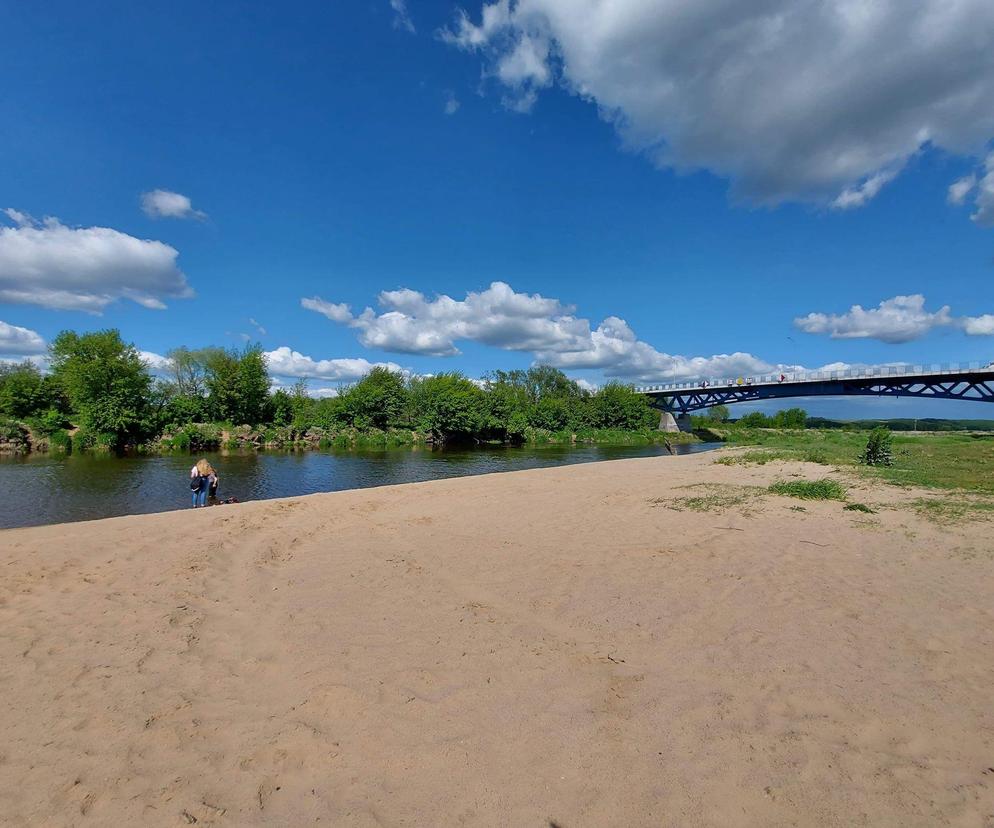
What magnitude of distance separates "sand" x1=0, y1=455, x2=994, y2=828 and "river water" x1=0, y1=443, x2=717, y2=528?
414 inches

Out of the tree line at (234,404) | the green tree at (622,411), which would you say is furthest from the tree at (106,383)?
the green tree at (622,411)

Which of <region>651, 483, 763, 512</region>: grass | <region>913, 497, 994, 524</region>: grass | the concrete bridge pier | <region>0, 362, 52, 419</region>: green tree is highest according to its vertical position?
<region>0, 362, 52, 419</region>: green tree

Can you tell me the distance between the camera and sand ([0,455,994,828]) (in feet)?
11.0

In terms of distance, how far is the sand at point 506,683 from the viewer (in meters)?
3.37

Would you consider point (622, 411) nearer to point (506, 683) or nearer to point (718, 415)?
point (718, 415)

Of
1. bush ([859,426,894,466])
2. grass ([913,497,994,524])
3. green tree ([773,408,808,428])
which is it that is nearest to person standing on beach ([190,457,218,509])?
grass ([913,497,994,524])

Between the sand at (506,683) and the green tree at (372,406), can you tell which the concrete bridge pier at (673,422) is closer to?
the green tree at (372,406)

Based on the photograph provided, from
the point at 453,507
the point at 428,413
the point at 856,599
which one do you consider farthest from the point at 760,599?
the point at 428,413

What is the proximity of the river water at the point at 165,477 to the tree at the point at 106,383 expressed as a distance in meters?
7.41

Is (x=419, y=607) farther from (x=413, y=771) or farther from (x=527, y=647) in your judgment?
(x=413, y=771)

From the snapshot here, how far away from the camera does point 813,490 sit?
46.5 ft

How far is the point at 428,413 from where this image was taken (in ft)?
211

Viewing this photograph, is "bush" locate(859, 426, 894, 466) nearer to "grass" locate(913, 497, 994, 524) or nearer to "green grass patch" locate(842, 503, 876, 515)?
"grass" locate(913, 497, 994, 524)

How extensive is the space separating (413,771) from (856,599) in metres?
6.62
